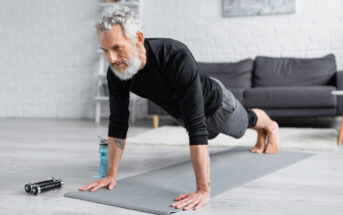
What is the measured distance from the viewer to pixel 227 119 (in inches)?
93.7

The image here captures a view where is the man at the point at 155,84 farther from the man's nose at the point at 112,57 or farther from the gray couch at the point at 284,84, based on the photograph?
the gray couch at the point at 284,84

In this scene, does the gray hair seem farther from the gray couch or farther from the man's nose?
the gray couch

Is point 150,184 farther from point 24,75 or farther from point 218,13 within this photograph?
point 24,75

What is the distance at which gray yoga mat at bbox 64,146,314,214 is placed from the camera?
1.81 meters

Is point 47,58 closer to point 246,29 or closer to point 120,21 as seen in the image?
point 246,29

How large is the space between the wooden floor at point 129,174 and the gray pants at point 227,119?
0.32m

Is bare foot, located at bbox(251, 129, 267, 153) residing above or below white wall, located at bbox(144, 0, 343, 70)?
below

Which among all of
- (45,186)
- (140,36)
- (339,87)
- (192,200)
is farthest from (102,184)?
(339,87)

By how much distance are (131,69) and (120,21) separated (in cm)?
20

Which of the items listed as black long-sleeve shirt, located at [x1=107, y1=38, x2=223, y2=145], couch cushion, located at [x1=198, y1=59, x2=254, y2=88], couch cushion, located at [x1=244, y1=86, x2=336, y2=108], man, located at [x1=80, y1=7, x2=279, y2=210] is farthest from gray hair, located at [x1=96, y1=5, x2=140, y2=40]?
couch cushion, located at [x1=198, y1=59, x2=254, y2=88]

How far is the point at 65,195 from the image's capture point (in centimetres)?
193

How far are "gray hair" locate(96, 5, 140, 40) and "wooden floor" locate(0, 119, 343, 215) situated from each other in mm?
679

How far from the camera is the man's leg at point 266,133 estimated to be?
2762mm

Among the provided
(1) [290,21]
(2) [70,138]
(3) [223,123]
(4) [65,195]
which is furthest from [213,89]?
(1) [290,21]
